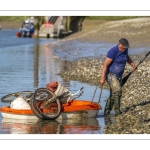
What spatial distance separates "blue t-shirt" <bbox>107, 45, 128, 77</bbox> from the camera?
14.1 meters

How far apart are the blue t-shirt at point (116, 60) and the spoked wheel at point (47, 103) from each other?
1442 millimetres

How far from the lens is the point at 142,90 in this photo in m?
17.3

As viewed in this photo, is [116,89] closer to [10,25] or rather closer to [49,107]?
[49,107]

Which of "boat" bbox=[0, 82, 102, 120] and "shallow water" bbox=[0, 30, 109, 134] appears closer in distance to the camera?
"shallow water" bbox=[0, 30, 109, 134]

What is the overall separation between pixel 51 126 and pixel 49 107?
0.76 metres

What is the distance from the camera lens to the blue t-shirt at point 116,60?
14.1m

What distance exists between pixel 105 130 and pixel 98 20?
5604 cm

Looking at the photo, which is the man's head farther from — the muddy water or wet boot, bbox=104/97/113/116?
the muddy water

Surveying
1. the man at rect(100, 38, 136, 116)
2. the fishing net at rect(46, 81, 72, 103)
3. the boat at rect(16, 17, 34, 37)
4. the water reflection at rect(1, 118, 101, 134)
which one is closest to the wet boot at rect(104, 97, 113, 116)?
the man at rect(100, 38, 136, 116)

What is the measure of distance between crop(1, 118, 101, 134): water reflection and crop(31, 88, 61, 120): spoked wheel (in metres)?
0.19

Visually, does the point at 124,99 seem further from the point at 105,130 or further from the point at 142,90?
the point at 105,130
